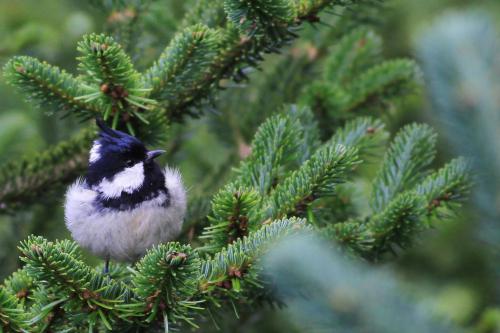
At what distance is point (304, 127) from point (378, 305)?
171cm

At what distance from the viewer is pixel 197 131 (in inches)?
137

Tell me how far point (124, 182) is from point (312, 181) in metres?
1.30

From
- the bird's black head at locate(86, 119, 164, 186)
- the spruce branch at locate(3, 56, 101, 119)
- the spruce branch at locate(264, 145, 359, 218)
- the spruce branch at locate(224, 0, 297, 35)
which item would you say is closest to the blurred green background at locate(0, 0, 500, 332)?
the bird's black head at locate(86, 119, 164, 186)

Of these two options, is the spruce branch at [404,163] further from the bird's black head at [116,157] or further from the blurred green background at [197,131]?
the bird's black head at [116,157]

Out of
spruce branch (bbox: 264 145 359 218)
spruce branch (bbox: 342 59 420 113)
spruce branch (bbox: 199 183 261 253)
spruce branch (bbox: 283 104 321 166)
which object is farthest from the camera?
spruce branch (bbox: 342 59 420 113)

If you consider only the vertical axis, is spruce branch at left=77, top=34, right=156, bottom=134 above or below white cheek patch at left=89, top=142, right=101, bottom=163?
above

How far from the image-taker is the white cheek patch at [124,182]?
9.36 ft

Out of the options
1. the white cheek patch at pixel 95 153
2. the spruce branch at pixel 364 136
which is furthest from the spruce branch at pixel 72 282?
the spruce branch at pixel 364 136

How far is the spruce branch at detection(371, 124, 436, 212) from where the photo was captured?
7.42 ft

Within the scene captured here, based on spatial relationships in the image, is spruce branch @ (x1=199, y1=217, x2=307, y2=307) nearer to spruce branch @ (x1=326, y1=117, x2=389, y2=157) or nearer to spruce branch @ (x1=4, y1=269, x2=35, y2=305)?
spruce branch @ (x1=4, y1=269, x2=35, y2=305)

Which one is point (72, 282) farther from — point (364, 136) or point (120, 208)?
point (364, 136)

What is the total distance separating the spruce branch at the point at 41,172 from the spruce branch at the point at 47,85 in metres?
0.37

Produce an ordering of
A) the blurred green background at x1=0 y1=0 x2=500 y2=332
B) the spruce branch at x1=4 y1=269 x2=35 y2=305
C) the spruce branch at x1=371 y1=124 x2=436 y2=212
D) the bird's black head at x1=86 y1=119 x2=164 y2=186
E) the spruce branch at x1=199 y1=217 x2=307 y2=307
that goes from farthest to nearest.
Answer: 1. the blurred green background at x1=0 y1=0 x2=500 y2=332
2. the bird's black head at x1=86 y1=119 x2=164 y2=186
3. the spruce branch at x1=371 y1=124 x2=436 y2=212
4. the spruce branch at x1=4 y1=269 x2=35 y2=305
5. the spruce branch at x1=199 y1=217 x2=307 y2=307

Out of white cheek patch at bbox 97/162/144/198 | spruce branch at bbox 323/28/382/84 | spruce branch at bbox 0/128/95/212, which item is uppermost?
spruce branch at bbox 323/28/382/84
